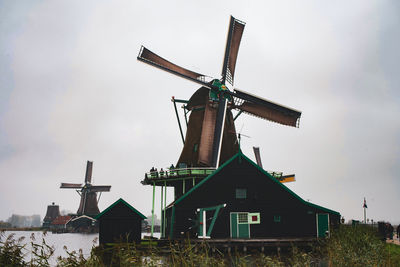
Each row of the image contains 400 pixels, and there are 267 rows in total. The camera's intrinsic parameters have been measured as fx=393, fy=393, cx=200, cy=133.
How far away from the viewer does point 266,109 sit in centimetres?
3472

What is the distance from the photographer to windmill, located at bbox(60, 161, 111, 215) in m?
83.6

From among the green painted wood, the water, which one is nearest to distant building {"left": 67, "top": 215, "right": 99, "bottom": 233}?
the water

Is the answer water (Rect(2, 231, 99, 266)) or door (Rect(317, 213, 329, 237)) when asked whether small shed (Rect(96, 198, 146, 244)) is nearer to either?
water (Rect(2, 231, 99, 266))

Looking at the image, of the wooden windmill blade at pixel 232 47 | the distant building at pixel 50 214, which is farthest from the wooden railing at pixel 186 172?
the distant building at pixel 50 214

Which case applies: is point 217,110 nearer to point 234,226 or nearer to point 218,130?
point 218,130

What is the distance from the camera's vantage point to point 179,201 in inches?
1020

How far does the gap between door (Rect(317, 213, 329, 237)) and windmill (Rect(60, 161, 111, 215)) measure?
62.5 m

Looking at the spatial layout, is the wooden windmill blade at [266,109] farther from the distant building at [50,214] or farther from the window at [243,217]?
the distant building at [50,214]

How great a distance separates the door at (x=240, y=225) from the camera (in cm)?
2616

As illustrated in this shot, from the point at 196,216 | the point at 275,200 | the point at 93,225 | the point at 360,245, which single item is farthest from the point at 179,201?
the point at 93,225

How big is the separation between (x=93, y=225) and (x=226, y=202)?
207ft

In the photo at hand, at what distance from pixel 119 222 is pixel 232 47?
20.8m

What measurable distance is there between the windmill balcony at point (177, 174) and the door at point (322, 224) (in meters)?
8.34

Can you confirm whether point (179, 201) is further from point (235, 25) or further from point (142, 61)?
point (235, 25)
